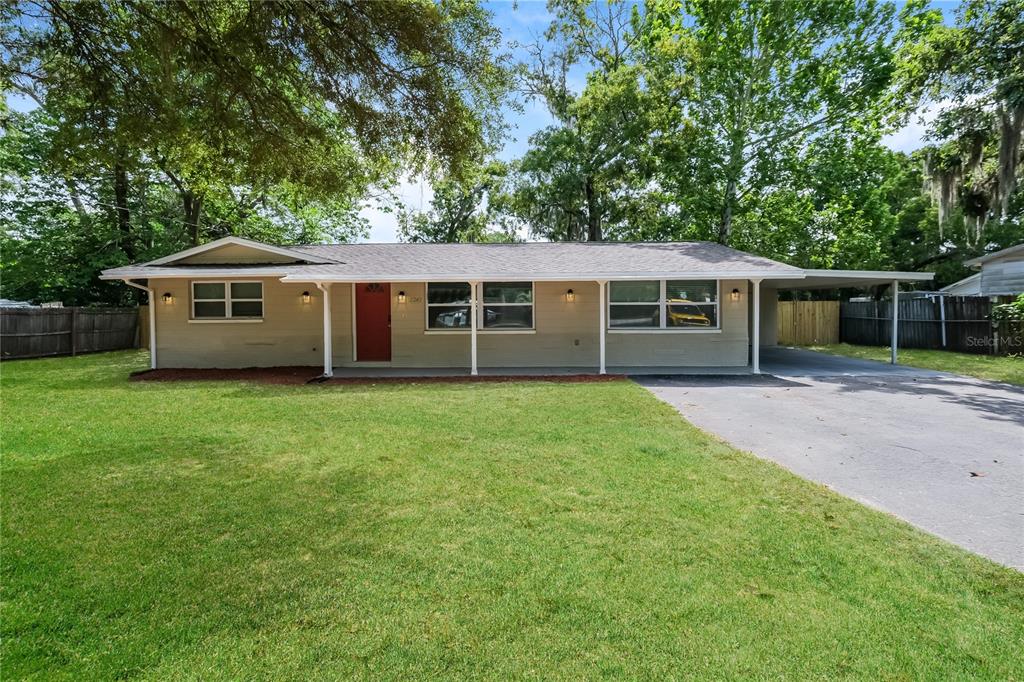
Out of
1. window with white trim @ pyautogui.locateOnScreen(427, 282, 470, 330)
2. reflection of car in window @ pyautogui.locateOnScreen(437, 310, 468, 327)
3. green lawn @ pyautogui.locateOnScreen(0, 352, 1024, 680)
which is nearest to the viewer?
green lawn @ pyautogui.locateOnScreen(0, 352, 1024, 680)

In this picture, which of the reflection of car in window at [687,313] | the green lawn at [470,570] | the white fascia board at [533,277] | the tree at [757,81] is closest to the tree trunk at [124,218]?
the white fascia board at [533,277]

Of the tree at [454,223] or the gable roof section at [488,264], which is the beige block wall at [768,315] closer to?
the gable roof section at [488,264]

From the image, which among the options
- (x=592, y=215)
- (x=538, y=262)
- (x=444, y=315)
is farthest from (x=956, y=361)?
(x=592, y=215)

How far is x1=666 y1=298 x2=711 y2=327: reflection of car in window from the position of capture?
37.7 ft

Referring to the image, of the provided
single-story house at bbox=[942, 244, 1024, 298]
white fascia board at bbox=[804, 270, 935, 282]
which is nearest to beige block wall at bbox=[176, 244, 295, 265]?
white fascia board at bbox=[804, 270, 935, 282]

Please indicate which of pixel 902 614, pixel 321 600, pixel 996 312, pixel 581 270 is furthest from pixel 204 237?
pixel 996 312

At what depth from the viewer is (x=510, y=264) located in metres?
11.6

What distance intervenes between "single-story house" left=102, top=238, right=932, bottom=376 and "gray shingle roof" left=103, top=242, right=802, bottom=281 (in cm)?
10

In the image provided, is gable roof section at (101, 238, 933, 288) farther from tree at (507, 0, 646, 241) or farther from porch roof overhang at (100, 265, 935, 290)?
tree at (507, 0, 646, 241)

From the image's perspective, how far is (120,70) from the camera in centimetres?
521

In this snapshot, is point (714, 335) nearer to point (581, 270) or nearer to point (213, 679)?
point (581, 270)

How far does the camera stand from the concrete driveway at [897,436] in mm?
3590

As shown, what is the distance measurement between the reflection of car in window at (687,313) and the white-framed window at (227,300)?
9589 millimetres

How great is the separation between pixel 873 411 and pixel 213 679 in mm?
7816
